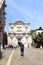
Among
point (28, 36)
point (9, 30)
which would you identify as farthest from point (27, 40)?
point (9, 30)

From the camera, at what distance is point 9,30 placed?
83.2 metres

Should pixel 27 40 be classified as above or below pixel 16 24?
below

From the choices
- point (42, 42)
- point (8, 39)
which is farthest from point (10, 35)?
point (42, 42)

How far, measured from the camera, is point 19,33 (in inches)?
3317

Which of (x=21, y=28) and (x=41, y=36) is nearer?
(x=41, y=36)

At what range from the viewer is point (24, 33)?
83438 mm

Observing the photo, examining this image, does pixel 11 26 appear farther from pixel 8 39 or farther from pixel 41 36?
pixel 41 36

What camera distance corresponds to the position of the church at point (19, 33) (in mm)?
82375

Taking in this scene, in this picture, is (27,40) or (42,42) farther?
(27,40)

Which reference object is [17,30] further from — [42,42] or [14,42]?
[42,42]

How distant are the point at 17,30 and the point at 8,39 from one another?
512 cm

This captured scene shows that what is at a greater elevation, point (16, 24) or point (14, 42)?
point (16, 24)

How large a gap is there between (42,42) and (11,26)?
18791 millimetres

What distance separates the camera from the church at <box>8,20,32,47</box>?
82375mm
